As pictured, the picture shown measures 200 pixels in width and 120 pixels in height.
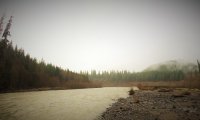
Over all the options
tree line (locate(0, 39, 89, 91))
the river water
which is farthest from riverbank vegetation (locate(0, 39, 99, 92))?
the river water

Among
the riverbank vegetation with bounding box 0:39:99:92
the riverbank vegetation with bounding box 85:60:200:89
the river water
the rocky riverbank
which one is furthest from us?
the riverbank vegetation with bounding box 85:60:200:89

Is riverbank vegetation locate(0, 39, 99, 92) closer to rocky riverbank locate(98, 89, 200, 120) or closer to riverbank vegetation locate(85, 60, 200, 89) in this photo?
rocky riverbank locate(98, 89, 200, 120)

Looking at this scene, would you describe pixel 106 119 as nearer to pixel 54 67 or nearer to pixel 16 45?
pixel 16 45

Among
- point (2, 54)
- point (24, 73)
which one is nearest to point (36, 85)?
point (24, 73)

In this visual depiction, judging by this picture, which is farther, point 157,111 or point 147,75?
point 147,75

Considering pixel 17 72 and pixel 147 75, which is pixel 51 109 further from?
pixel 147 75

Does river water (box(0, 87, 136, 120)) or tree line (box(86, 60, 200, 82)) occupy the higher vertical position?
tree line (box(86, 60, 200, 82))

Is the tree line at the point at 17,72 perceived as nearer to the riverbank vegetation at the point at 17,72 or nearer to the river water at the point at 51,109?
the riverbank vegetation at the point at 17,72

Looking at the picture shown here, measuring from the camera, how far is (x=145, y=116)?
1235 centimetres

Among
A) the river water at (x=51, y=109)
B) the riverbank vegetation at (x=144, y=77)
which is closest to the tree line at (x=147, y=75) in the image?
the riverbank vegetation at (x=144, y=77)

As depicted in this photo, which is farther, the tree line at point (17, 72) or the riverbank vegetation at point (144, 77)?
the riverbank vegetation at point (144, 77)

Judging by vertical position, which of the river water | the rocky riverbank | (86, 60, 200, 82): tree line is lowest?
the river water

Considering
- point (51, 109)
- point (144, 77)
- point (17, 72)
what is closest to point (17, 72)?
point (17, 72)

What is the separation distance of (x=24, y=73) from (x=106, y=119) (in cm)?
5665
